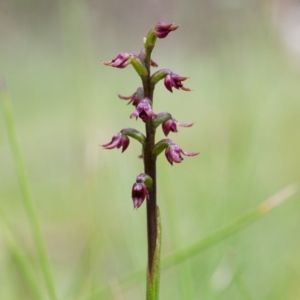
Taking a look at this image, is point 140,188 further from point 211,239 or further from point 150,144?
point 211,239

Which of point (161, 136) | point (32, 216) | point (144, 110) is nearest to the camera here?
point (144, 110)

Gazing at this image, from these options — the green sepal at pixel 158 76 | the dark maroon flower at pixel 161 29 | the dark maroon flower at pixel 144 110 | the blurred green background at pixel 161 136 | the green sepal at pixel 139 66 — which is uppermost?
the dark maroon flower at pixel 161 29

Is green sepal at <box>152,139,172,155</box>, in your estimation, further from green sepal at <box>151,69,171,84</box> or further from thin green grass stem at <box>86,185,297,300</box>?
thin green grass stem at <box>86,185,297,300</box>

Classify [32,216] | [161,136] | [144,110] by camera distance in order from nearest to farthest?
[144,110]
[32,216]
[161,136]

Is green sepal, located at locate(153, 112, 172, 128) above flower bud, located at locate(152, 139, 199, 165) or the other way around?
above

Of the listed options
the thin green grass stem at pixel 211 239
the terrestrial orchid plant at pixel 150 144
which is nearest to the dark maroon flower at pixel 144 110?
the terrestrial orchid plant at pixel 150 144

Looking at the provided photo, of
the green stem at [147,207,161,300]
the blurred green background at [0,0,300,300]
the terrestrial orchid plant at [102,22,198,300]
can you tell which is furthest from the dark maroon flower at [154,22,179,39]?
the blurred green background at [0,0,300,300]

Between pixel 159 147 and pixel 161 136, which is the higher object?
pixel 159 147

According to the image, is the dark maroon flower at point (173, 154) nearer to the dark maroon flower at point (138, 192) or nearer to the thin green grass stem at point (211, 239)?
the dark maroon flower at point (138, 192)

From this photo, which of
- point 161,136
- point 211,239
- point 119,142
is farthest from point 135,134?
point 161,136
